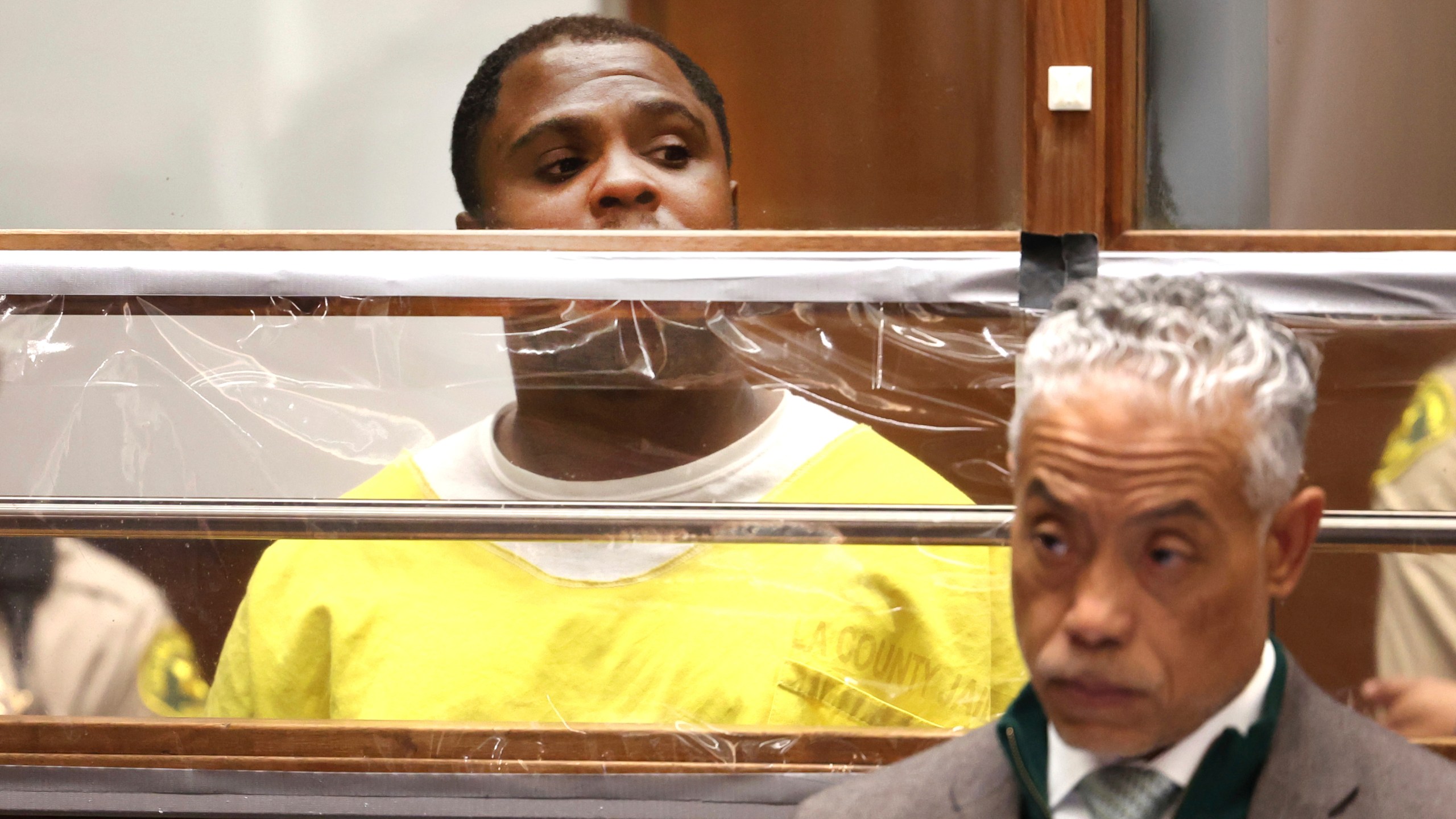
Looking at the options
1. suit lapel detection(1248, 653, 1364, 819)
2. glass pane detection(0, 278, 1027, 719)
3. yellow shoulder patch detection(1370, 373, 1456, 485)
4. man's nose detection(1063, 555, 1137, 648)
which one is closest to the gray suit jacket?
suit lapel detection(1248, 653, 1364, 819)

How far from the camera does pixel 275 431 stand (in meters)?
1.24

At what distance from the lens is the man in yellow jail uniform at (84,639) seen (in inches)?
48.6

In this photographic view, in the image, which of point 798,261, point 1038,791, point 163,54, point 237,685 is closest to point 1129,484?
point 1038,791

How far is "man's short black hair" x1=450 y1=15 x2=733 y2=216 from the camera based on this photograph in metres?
1.26

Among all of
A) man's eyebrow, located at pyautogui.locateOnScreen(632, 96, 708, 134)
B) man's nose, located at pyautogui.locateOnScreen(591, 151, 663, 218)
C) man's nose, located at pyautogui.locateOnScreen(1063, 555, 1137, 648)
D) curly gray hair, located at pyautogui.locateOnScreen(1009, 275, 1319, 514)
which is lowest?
man's nose, located at pyautogui.locateOnScreen(1063, 555, 1137, 648)

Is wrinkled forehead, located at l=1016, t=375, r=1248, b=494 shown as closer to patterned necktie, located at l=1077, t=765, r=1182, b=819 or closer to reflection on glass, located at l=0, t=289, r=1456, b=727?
patterned necktie, located at l=1077, t=765, r=1182, b=819

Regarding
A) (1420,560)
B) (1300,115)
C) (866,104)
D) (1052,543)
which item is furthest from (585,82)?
(1420,560)

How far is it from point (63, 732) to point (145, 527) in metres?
0.19

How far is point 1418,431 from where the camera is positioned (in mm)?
1122

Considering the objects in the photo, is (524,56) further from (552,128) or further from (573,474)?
(573,474)

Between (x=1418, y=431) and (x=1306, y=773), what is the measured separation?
1.88ft

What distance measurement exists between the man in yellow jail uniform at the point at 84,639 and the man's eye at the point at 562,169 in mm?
543

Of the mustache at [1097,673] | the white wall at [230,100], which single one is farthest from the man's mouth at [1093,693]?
the white wall at [230,100]

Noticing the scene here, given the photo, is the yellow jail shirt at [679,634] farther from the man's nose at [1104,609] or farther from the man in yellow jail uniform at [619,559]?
the man's nose at [1104,609]
